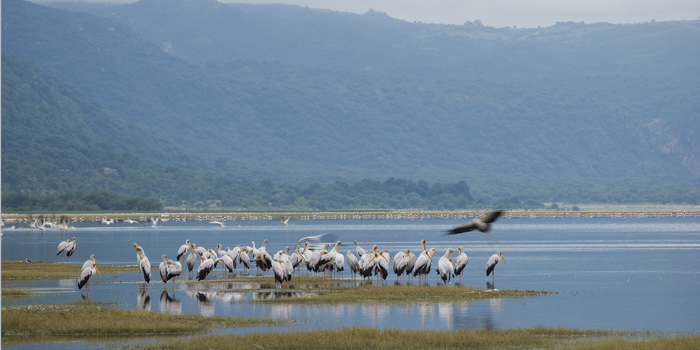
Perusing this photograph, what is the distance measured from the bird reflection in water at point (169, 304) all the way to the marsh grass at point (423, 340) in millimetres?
5493

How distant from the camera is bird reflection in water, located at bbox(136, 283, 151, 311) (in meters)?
29.7

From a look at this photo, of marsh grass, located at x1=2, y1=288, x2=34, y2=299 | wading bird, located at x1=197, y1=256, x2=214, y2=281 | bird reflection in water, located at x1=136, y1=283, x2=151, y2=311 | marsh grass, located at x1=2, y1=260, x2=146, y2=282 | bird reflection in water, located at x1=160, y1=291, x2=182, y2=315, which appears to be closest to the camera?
bird reflection in water, located at x1=160, y1=291, x2=182, y2=315

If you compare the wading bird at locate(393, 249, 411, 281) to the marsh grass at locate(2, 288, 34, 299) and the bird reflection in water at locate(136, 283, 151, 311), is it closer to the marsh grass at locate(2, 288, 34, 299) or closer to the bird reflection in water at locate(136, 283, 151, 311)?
the bird reflection in water at locate(136, 283, 151, 311)

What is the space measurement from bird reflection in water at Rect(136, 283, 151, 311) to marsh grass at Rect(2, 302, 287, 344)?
218 cm

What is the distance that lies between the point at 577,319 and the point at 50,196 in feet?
467

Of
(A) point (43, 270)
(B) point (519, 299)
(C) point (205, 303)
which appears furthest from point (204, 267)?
(B) point (519, 299)

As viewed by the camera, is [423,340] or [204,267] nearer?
[423,340]

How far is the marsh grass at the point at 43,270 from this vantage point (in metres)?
40.5

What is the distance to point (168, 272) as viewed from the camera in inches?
1419

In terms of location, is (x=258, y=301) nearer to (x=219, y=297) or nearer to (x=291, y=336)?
(x=219, y=297)

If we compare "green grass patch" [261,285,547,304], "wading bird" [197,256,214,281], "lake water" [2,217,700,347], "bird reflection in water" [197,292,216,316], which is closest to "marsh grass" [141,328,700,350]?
"lake water" [2,217,700,347]

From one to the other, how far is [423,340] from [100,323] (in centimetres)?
725

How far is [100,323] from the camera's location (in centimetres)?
2511

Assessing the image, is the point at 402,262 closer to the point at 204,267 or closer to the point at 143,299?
the point at 204,267
